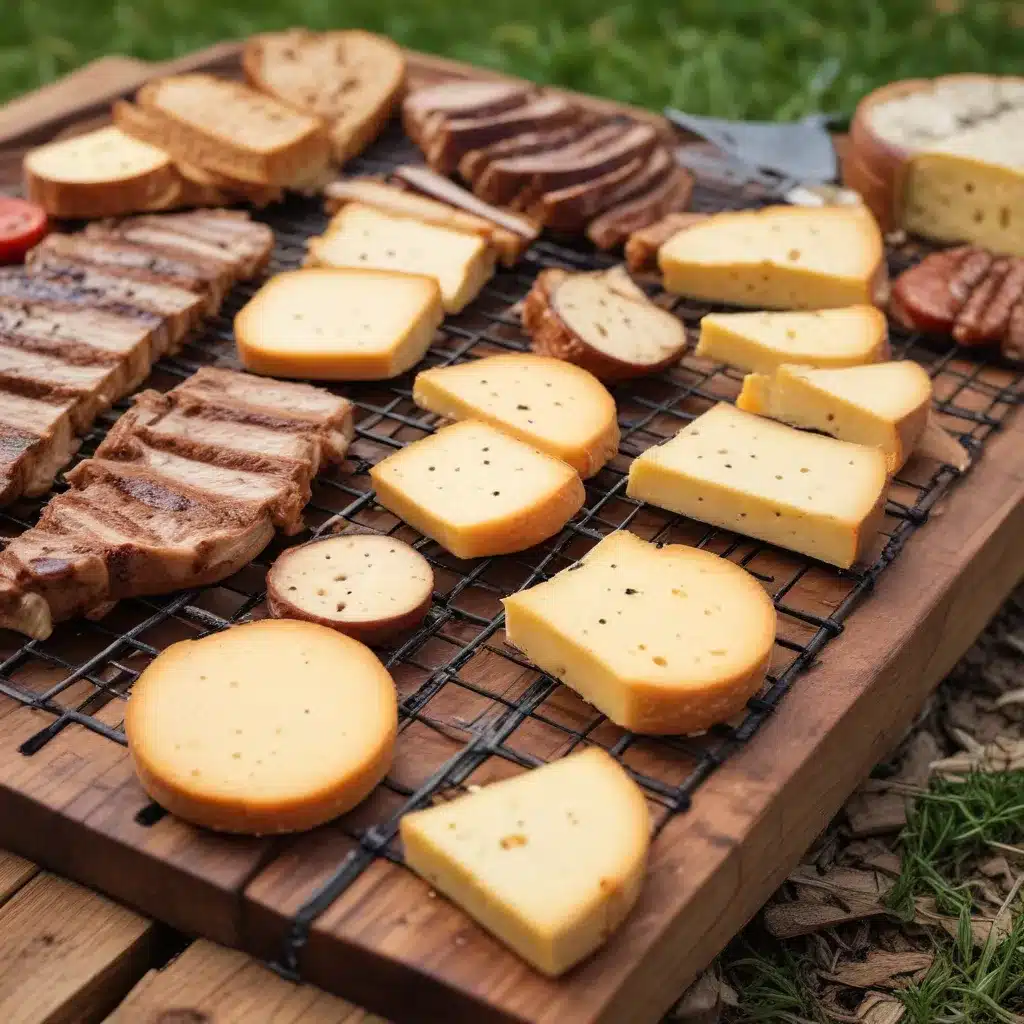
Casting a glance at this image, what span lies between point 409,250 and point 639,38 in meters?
3.58

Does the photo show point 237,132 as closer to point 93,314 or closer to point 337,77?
point 337,77

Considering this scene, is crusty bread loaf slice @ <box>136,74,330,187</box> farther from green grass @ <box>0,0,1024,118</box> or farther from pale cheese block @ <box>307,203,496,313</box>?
green grass @ <box>0,0,1024,118</box>

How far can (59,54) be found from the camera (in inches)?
→ 311

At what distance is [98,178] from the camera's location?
5.41 m

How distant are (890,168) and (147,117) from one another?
2976mm

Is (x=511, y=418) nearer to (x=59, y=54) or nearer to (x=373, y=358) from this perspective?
(x=373, y=358)

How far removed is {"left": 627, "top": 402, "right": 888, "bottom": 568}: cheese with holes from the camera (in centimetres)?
388

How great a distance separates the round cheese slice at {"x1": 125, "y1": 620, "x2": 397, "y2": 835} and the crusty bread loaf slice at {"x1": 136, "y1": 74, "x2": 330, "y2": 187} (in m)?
2.79

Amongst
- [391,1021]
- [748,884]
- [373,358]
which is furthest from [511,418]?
[391,1021]

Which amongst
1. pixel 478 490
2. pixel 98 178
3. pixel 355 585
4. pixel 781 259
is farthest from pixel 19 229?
pixel 781 259

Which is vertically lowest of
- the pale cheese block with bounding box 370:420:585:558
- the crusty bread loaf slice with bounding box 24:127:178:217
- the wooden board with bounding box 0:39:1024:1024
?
the wooden board with bounding box 0:39:1024:1024

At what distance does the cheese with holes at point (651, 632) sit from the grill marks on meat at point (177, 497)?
0.81 metres

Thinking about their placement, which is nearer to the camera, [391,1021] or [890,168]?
[391,1021]

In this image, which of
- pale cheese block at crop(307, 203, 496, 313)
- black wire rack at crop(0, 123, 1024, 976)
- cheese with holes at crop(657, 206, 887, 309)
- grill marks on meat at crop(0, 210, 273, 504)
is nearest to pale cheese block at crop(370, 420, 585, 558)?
black wire rack at crop(0, 123, 1024, 976)
